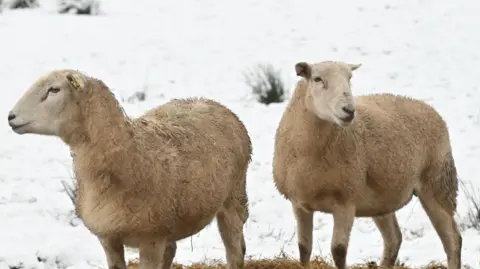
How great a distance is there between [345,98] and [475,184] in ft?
11.5

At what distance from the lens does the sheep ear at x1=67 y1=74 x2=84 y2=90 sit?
196 inches

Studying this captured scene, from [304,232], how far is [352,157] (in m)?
0.76

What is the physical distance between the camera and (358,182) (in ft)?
20.6

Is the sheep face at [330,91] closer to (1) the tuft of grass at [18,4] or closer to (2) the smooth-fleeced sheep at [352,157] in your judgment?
(2) the smooth-fleeced sheep at [352,157]

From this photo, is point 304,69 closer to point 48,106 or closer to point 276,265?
point 276,265

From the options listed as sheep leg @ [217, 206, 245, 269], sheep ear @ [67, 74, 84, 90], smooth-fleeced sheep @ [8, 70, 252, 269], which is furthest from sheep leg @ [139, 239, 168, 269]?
sheep leg @ [217, 206, 245, 269]

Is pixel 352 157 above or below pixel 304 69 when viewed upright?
below

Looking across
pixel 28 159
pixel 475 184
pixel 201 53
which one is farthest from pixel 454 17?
pixel 28 159

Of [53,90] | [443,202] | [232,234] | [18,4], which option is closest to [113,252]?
[53,90]

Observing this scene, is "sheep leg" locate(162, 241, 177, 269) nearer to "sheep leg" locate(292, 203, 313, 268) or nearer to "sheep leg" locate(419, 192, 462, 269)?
"sheep leg" locate(292, 203, 313, 268)

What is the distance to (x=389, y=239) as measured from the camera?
7.41 meters

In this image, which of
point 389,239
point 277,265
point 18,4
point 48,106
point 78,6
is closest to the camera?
point 48,106

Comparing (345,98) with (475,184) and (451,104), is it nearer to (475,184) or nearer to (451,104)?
(475,184)

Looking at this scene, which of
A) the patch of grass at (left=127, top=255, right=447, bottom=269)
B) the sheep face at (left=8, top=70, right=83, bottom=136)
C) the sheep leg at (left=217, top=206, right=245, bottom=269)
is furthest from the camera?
the patch of grass at (left=127, top=255, right=447, bottom=269)
